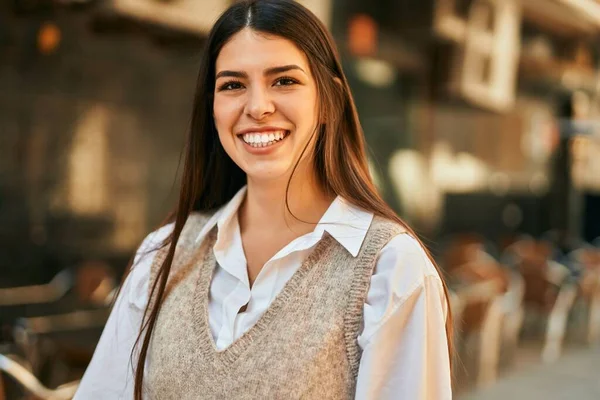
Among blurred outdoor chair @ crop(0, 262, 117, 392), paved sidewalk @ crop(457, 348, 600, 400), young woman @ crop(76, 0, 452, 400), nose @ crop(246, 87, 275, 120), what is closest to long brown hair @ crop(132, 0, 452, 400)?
young woman @ crop(76, 0, 452, 400)

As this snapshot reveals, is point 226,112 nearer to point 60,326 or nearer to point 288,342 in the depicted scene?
point 288,342

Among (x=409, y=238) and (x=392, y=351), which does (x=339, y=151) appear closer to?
(x=409, y=238)

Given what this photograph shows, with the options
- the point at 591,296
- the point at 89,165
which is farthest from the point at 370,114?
the point at 89,165

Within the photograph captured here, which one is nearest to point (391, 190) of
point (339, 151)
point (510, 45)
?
point (510, 45)

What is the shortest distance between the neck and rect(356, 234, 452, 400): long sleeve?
0.25 m

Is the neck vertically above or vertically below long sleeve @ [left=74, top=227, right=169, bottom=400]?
above

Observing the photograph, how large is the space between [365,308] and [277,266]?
8.4 inches

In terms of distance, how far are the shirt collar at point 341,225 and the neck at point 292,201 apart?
0.15 feet

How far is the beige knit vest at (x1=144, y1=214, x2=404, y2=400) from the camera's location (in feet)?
4.17

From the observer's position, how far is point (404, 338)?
4.07 feet

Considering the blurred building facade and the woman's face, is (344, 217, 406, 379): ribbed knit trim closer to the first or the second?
the woman's face

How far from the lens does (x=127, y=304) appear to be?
1.54m

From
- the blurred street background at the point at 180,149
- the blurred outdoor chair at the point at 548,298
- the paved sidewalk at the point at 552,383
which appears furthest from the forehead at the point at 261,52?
the blurred outdoor chair at the point at 548,298

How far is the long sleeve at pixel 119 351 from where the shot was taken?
1506 millimetres
